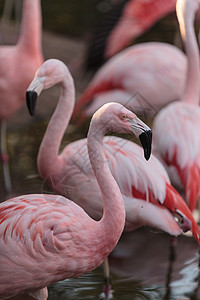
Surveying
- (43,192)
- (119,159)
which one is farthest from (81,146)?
(43,192)

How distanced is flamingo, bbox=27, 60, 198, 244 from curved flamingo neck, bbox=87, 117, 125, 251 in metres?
0.37

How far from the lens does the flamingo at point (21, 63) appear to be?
4.57 m

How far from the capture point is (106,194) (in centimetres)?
284

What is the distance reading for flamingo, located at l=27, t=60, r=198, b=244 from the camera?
3283 mm

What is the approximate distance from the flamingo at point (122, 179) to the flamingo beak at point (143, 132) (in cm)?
65

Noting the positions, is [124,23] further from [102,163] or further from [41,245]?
[41,245]

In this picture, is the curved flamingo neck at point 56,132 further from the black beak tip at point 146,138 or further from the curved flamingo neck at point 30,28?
the curved flamingo neck at point 30,28

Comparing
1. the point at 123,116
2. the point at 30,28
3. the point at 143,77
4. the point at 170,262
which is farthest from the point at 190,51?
the point at 123,116

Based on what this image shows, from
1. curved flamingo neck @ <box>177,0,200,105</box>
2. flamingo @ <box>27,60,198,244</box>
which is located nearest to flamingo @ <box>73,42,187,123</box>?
curved flamingo neck @ <box>177,0,200,105</box>

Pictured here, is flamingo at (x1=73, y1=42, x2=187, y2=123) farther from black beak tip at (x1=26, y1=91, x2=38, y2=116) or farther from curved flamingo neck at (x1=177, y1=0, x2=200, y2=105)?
black beak tip at (x1=26, y1=91, x2=38, y2=116)

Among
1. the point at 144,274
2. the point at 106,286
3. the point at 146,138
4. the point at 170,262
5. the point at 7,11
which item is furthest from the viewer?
the point at 7,11

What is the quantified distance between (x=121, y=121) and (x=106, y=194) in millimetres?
367

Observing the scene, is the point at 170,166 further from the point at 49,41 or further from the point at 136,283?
the point at 49,41

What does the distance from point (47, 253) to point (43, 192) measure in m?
0.43
